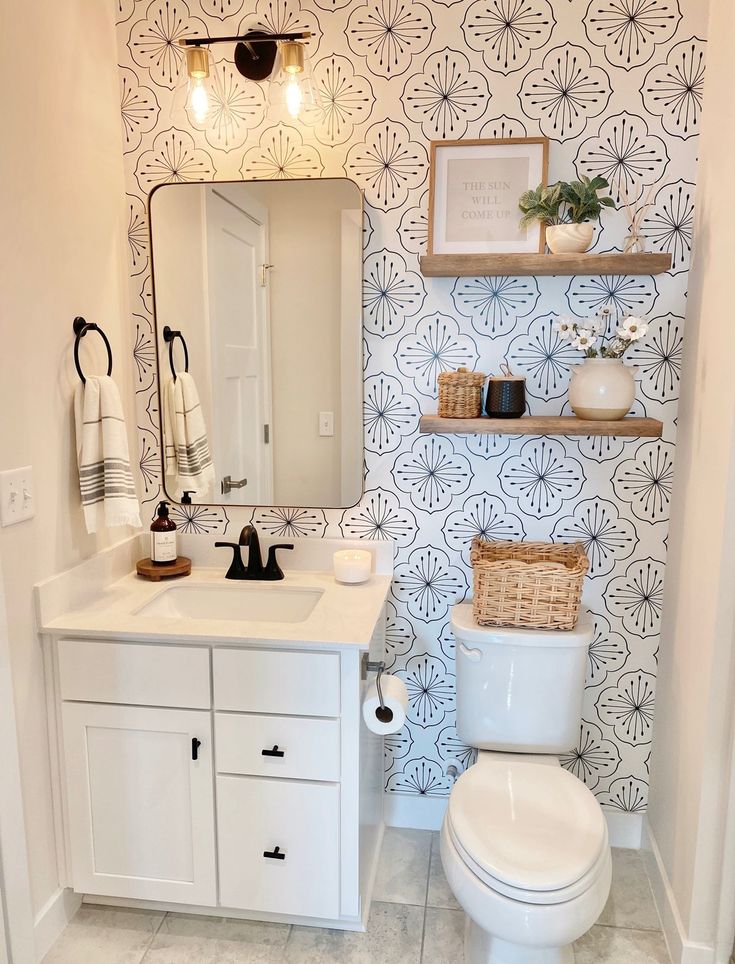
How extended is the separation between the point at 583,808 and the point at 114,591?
4.36 feet

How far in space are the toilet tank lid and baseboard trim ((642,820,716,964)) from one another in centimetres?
68

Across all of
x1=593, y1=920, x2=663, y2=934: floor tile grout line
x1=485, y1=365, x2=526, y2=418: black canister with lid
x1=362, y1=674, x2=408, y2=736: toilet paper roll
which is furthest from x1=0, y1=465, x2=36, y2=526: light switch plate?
x1=593, y1=920, x2=663, y2=934: floor tile grout line

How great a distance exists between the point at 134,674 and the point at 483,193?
1550 mm

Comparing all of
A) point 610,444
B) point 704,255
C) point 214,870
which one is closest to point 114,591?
point 214,870

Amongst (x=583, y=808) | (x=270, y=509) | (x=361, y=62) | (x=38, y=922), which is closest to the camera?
(x=583, y=808)

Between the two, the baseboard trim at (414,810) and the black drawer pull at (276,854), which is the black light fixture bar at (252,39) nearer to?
the black drawer pull at (276,854)

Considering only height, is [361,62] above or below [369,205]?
above

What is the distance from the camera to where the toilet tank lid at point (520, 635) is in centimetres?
191

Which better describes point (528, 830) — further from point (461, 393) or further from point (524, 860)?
point (461, 393)

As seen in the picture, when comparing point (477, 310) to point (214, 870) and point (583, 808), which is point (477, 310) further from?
point (214, 870)

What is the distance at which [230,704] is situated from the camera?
1739mm

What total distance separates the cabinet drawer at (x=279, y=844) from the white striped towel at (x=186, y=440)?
2.85 ft

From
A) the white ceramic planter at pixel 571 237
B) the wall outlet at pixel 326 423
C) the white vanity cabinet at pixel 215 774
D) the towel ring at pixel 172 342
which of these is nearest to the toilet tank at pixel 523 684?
the white vanity cabinet at pixel 215 774

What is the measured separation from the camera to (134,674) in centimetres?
177
